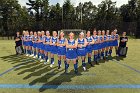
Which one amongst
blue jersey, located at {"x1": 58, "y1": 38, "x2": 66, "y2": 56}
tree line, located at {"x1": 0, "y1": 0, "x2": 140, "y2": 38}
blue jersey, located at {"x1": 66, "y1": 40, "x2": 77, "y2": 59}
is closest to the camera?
blue jersey, located at {"x1": 66, "y1": 40, "x2": 77, "y2": 59}

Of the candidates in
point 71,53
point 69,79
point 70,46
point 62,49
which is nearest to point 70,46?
point 70,46

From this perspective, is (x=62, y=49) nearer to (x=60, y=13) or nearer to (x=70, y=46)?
(x=70, y=46)

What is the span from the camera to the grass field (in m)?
9.74

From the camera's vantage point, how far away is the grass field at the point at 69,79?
32.0 feet

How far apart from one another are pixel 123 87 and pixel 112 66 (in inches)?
189

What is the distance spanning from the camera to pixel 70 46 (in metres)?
11.9

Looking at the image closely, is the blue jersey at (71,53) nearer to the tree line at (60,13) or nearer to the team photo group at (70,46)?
the team photo group at (70,46)

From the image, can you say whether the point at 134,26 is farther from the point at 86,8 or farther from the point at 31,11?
the point at 86,8

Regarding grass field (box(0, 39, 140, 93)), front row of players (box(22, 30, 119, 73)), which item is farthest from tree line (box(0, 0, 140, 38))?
grass field (box(0, 39, 140, 93))

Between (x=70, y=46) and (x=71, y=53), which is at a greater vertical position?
(x=70, y=46)

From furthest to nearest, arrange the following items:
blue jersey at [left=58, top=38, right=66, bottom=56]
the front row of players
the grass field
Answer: blue jersey at [left=58, top=38, right=66, bottom=56], the front row of players, the grass field

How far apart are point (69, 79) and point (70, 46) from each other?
163cm

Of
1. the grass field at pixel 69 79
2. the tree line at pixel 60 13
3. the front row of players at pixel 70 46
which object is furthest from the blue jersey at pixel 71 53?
the tree line at pixel 60 13

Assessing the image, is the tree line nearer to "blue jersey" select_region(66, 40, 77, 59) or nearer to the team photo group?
the team photo group
